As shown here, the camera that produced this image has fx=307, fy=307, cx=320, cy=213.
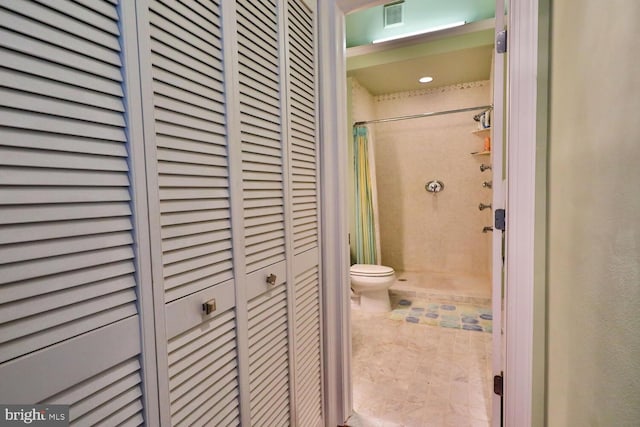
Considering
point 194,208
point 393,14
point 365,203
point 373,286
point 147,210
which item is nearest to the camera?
point 147,210

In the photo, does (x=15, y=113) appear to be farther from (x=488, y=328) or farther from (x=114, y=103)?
(x=488, y=328)

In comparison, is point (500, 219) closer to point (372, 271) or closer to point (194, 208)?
point (194, 208)

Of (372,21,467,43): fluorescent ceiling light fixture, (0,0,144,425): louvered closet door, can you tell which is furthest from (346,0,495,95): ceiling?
(0,0,144,425): louvered closet door

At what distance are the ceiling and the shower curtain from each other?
2.30 feet

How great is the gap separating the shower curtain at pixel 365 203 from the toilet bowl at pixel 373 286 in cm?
49

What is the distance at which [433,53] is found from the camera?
2811mm

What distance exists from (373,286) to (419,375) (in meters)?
1.03

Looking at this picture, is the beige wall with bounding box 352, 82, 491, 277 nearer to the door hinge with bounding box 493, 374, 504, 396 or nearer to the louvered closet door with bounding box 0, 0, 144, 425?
the door hinge with bounding box 493, 374, 504, 396

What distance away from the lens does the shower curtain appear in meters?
3.61

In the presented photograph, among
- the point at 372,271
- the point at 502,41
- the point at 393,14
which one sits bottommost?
the point at 372,271

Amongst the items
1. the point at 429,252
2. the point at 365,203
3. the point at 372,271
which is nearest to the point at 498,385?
the point at 372,271

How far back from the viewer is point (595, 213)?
2.43 feet

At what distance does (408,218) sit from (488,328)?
172cm

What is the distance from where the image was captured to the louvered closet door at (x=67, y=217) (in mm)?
488
